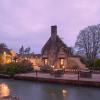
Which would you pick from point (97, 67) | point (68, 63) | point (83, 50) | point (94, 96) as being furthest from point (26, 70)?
point (94, 96)

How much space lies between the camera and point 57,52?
52.5m

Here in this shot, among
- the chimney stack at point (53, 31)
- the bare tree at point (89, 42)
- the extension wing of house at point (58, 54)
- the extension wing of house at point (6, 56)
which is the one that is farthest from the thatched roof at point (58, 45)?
the extension wing of house at point (6, 56)

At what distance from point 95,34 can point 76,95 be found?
3486 cm

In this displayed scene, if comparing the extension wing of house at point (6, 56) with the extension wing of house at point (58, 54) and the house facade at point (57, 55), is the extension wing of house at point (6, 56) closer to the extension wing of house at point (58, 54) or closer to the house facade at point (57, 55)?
the house facade at point (57, 55)

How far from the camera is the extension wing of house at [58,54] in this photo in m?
51.0

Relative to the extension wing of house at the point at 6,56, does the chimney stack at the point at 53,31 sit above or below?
above

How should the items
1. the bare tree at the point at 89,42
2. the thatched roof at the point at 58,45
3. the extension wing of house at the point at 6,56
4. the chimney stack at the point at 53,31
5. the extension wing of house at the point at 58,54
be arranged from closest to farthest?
the extension wing of house at the point at 58,54
the thatched roof at the point at 58,45
the chimney stack at the point at 53,31
the bare tree at the point at 89,42
the extension wing of house at the point at 6,56

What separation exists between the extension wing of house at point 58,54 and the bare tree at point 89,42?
680 centimetres

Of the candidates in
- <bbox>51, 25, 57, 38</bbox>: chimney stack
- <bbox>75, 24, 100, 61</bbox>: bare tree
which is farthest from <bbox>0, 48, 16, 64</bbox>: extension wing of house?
<bbox>75, 24, 100, 61</bbox>: bare tree

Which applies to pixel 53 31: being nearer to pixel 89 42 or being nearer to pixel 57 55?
pixel 57 55

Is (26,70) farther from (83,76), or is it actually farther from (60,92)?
(60,92)

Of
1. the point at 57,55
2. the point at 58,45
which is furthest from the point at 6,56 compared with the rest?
the point at 58,45

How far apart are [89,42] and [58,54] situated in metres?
9.09

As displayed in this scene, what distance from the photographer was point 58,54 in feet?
172
